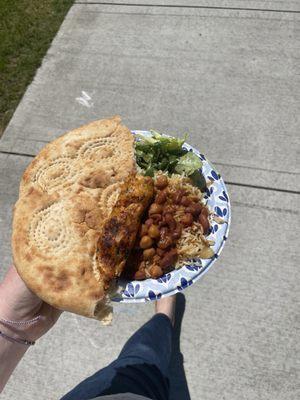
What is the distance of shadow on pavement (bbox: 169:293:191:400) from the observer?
374 centimetres

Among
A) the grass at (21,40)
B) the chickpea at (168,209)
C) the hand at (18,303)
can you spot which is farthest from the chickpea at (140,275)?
the grass at (21,40)

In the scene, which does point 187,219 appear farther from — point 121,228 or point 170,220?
point 121,228

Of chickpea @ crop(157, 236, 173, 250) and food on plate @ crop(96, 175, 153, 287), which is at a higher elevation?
food on plate @ crop(96, 175, 153, 287)

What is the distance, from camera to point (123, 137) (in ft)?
9.96

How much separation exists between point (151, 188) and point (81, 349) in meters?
1.89

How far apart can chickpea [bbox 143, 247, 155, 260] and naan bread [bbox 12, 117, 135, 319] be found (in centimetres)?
37

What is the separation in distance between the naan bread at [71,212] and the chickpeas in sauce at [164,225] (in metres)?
0.31

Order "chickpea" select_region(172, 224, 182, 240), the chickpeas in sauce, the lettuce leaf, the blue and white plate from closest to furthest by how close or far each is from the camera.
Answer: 1. the blue and white plate
2. the chickpeas in sauce
3. "chickpea" select_region(172, 224, 182, 240)
4. the lettuce leaf

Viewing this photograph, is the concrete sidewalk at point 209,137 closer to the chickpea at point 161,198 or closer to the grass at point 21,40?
the grass at point 21,40

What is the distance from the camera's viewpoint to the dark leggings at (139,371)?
9.99 ft

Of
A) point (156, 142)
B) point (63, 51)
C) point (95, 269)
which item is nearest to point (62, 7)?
point (63, 51)

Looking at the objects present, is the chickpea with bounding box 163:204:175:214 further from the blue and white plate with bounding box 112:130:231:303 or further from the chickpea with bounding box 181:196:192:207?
the blue and white plate with bounding box 112:130:231:303

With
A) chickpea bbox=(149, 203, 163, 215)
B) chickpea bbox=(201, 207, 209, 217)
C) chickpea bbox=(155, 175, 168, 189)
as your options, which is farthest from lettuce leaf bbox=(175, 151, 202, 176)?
chickpea bbox=(149, 203, 163, 215)

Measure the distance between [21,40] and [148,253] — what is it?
471cm
